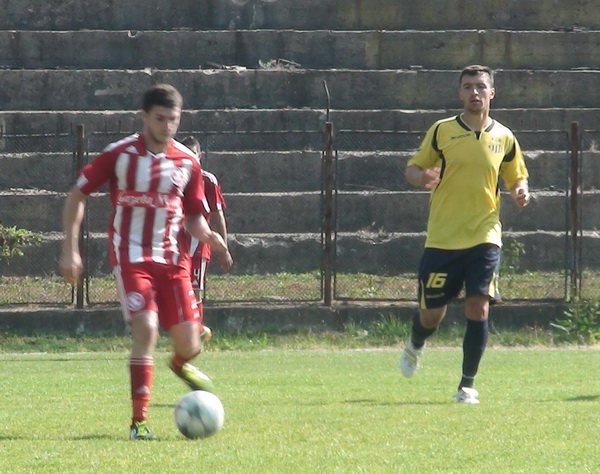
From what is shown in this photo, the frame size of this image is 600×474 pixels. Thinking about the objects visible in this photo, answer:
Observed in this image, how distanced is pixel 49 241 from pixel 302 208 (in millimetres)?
3514

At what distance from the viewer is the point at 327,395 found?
9.23 metres

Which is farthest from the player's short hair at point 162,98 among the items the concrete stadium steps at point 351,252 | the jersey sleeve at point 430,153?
the concrete stadium steps at point 351,252

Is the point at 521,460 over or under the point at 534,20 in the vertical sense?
under

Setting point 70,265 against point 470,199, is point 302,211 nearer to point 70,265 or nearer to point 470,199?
point 470,199

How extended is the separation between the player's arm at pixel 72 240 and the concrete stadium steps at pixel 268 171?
36.2 feet

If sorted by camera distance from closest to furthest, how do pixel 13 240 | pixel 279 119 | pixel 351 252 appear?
pixel 13 240 < pixel 351 252 < pixel 279 119

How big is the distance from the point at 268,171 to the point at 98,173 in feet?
36.8

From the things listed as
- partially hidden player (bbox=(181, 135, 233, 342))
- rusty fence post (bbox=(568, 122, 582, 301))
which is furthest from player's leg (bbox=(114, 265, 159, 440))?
rusty fence post (bbox=(568, 122, 582, 301))

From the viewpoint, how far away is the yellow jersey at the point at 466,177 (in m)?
8.75

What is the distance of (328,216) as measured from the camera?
16.2m

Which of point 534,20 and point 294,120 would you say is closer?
point 294,120

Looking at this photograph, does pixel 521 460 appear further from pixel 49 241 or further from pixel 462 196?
pixel 49 241

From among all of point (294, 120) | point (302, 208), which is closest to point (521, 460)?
point (302, 208)

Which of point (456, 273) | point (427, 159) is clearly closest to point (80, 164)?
point (427, 159)
